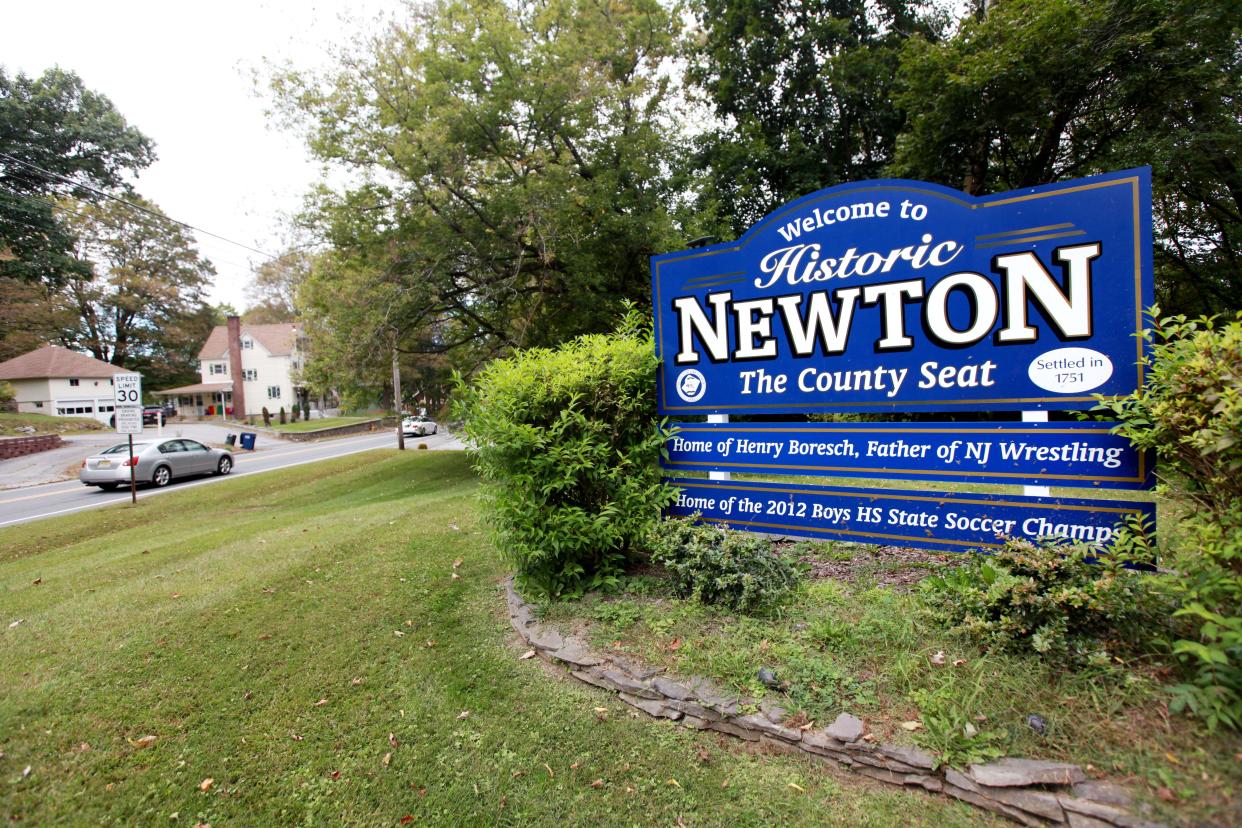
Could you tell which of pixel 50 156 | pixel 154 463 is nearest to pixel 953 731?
pixel 154 463

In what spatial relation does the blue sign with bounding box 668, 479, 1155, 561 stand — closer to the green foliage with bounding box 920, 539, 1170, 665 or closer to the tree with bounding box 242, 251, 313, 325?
the green foliage with bounding box 920, 539, 1170, 665

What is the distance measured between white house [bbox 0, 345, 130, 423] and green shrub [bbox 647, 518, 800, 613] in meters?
45.0

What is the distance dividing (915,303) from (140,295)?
5801cm

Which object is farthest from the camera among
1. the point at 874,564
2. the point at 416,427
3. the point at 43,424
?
the point at 416,427

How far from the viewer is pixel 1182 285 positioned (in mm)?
12023

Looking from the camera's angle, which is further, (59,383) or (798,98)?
(59,383)

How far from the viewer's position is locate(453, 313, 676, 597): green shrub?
3902mm

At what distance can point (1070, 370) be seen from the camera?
296 cm

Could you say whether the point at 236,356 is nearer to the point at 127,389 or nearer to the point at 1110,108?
the point at 127,389

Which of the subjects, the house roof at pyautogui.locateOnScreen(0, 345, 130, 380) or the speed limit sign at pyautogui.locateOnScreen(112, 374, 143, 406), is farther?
the house roof at pyautogui.locateOnScreen(0, 345, 130, 380)

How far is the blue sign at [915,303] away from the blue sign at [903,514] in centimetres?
54

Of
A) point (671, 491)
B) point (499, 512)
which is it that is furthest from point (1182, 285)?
point (499, 512)

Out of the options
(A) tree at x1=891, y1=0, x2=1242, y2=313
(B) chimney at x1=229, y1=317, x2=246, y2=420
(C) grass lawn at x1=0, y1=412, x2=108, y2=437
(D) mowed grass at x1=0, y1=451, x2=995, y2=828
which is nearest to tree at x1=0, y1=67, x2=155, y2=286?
(C) grass lawn at x1=0, y1=412, x2=108, y2=437

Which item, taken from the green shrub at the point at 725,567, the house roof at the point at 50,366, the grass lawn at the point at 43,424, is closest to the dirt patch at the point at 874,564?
the green shrub at the point at 725,567
